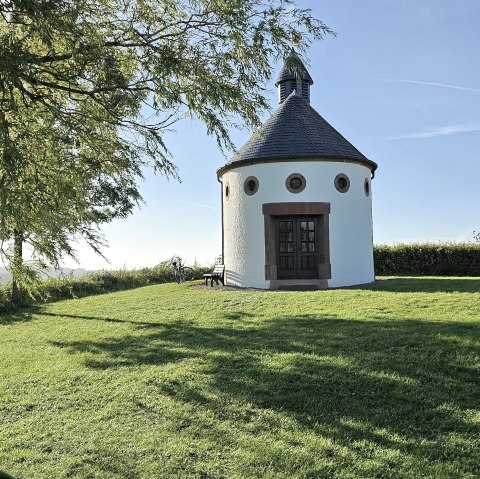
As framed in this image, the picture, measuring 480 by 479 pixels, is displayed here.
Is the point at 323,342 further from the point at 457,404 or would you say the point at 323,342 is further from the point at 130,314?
the point at 130,314

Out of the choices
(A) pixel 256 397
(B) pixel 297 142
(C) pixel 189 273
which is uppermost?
(B) pixel 297 142

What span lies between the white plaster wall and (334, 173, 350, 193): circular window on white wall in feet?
0.44

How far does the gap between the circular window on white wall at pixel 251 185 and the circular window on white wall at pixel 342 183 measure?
8.53 ft

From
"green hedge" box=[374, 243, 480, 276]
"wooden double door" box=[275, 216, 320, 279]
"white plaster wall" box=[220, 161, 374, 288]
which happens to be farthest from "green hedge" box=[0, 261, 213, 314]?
"green hedge" box=[374, 243, 480, 276]

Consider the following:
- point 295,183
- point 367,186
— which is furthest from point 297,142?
point 367,186

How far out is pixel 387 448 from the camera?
4395 millimetres

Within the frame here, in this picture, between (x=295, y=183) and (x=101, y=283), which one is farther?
(x=101, y=283)

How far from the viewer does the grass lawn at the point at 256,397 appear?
4371mm

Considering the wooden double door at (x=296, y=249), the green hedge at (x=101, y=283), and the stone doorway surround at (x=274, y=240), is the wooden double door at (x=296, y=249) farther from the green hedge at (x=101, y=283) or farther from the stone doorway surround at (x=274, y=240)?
the green hedge at (x=101, y=283)

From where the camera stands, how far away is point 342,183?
51.8 ft

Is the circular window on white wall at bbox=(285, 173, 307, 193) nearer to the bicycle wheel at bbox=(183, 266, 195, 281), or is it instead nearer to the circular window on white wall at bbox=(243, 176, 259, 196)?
the circular window on white wall at bbox=(243, 176, 259, 196)

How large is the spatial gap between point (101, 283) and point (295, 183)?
1050 centimetres

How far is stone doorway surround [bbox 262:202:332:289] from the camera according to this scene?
49.6ft

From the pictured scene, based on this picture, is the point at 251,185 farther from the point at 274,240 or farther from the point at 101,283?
the point at 101,283
